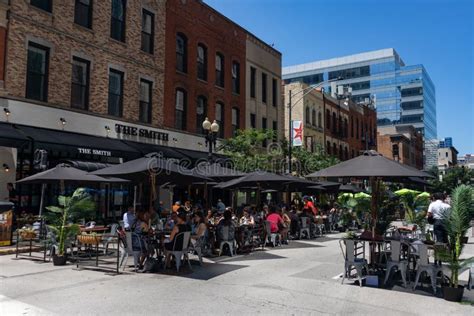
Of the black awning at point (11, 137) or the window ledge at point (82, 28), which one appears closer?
the black awning at point (11, 137)

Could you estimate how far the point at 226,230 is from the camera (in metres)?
Answer: 12.8

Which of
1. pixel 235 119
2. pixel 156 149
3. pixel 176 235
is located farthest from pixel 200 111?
pixel 176 235

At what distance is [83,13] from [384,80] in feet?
349

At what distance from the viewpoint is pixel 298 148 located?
32062 millimetres

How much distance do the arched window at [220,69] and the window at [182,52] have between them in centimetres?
345

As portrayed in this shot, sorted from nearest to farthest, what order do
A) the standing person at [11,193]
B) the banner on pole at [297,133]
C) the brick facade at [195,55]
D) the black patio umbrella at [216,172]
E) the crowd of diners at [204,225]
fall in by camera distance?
the crowd of diners at [204,225], the standing person at [11,193], the black patio umbrella at [216,172], the brick facade at [195,55], the banner on pole at [297,133]

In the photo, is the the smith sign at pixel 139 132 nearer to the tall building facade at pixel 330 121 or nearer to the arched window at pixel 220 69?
the arched window at pixel 220 69

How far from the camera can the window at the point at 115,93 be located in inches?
807

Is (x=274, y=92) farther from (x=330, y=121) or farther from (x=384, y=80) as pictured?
(x=384, y=80)

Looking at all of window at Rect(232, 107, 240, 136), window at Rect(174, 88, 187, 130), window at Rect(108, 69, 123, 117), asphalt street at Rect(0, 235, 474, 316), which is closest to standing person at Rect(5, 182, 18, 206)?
asphalt street at Rect(0, 235, 474, 316)

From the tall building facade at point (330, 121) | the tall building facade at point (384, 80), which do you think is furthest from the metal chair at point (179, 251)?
the tall building facade at point (384, 80)

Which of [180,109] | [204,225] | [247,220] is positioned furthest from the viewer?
[180,109]

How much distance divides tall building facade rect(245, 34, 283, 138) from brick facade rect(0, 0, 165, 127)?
964 cm

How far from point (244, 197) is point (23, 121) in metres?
19.8
